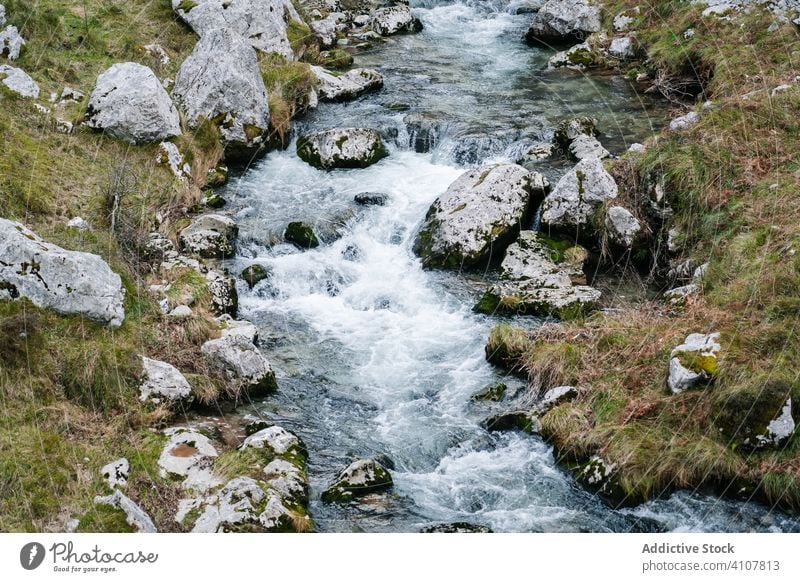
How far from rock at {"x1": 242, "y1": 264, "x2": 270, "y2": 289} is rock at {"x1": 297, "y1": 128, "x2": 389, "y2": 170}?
3601 mm

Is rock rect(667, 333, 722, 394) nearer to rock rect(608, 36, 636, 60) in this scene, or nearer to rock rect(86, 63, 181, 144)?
rock rect(86, 63, 181, 144)

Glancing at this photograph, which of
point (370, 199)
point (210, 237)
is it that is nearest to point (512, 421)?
point (210, 237)

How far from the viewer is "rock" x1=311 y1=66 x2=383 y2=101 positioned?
57.3ft

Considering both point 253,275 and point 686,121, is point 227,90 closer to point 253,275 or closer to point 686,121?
point 253,275

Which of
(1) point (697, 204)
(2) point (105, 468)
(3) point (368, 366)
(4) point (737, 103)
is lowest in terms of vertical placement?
(3) point (368, 366)

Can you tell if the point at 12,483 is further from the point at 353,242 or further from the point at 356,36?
the point at 356,36

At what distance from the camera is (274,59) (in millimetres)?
17609

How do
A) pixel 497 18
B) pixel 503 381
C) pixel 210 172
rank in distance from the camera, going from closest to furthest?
pixel 503 381
pixel 210 172
pixel 497 18

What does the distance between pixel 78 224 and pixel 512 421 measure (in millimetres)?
6285

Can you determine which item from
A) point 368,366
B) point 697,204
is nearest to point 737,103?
point 697,204

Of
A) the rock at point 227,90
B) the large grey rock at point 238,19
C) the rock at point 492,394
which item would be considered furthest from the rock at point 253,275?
the large grey rock at point 238,19

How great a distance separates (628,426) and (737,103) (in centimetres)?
742

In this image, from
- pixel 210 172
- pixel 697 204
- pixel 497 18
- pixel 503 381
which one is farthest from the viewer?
pixel 497 18
